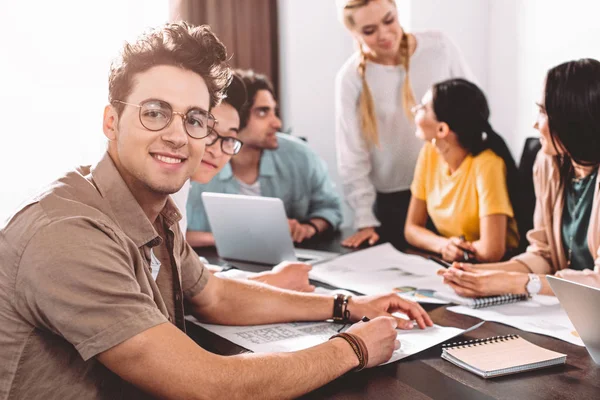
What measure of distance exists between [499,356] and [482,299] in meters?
0.38

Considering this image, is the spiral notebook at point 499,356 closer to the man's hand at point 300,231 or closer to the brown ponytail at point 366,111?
the man's hand at point 300,231

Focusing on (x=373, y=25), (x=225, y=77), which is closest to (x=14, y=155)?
(x=373, y=25)

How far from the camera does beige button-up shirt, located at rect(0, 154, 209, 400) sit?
0.93 m

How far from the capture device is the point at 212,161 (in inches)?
80.3

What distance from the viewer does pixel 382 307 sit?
4.68 feet

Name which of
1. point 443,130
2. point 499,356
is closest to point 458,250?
point 443,130

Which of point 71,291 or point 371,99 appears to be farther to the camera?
point 371,99

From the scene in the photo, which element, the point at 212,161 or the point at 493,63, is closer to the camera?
the point at 212,161

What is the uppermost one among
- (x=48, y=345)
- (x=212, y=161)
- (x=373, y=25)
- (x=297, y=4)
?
(x=297, y=4)

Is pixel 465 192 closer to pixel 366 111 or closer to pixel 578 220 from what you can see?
pixel 578 220

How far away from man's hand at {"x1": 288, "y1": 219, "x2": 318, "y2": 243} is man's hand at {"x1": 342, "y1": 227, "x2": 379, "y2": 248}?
0.53 ft

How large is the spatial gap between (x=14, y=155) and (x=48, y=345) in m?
2.24

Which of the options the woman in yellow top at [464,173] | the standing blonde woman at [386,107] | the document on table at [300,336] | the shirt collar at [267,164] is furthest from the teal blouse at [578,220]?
the shirt collar at [267,164]

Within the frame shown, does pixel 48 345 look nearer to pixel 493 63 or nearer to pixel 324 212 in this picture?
pixel 324 212
